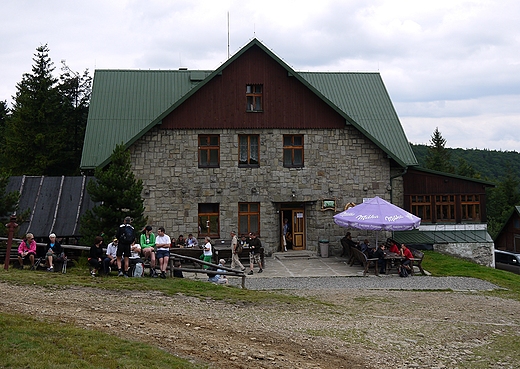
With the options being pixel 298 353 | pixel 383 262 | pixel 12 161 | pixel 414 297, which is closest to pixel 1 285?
pixel 298 353

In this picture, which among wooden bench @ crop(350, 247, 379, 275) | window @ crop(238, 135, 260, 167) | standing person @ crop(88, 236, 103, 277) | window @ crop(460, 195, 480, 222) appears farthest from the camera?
window @ crop(460, 195, 480, 222)

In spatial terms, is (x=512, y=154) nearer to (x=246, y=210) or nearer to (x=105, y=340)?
(x=246, y=210)

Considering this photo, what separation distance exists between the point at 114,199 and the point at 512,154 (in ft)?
452

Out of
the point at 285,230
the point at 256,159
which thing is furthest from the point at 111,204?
the point at 285,230

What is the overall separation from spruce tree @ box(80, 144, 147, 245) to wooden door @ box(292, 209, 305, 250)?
7.85m

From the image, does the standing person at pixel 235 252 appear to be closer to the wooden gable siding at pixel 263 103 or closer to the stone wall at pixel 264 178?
the stone wall at pixel 264 178

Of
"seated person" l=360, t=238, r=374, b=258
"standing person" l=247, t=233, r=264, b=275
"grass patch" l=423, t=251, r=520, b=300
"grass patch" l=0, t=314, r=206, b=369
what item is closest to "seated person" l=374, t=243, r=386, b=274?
"seated person" l=360, t=238, r=374, b=258

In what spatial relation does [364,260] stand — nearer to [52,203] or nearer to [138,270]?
[138,270]

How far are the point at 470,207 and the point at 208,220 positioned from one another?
1332 cm

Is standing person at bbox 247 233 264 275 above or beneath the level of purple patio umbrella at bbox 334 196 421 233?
beneath

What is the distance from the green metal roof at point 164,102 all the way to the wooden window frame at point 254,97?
136 centimetres

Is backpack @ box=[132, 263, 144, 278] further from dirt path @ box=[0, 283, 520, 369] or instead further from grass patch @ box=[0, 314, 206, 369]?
grass patch @ box=[0, 314, 206, 369]

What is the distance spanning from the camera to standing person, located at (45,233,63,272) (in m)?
15.4

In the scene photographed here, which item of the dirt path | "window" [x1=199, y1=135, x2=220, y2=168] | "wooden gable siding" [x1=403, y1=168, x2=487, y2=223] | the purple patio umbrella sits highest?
"window" [x1=199, y1=135, x2=220, y2=168]
